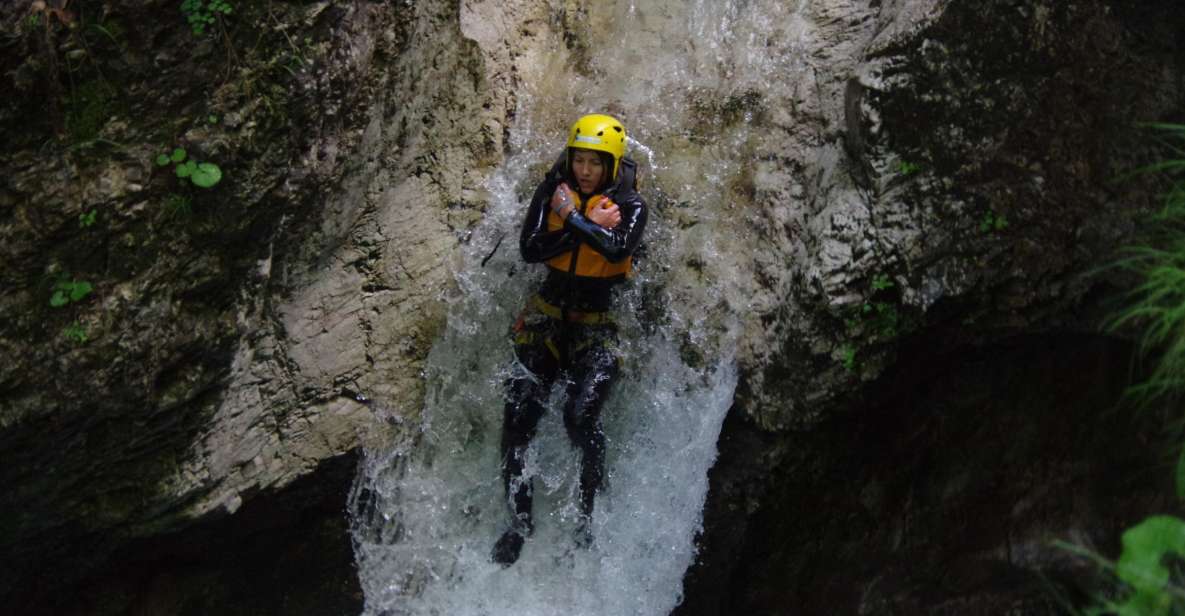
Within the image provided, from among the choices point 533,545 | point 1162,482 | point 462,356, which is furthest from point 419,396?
point 1162,482

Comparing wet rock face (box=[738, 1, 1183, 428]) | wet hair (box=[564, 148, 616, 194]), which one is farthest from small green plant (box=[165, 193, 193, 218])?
wet rock face (box=[738, 1, 1183, 428])

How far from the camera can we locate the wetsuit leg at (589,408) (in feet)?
16.2

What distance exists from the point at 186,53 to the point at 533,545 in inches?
121

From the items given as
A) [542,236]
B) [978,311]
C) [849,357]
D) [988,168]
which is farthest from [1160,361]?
[542,236]

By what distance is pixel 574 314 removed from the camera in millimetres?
5070

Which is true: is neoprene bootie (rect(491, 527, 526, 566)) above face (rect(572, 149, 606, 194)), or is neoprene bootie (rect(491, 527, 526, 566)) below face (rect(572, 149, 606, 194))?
below

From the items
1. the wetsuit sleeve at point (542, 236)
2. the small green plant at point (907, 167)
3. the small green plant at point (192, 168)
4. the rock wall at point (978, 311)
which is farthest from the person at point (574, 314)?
the small green plant at point (192, 168)

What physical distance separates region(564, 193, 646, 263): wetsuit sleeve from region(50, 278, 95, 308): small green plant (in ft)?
7.40

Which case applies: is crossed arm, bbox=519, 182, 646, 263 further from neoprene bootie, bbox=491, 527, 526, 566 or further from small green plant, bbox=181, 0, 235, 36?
small green plant, bbox=181, 0, 235, 36

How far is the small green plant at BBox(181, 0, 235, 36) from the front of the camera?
4242 millimetres

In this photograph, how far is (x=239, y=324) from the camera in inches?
186

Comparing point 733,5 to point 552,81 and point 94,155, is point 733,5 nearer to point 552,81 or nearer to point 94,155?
point 552,81

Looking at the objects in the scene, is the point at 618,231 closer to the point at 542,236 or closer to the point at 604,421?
the point at 542,236

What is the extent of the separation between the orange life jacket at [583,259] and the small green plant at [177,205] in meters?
1.76
